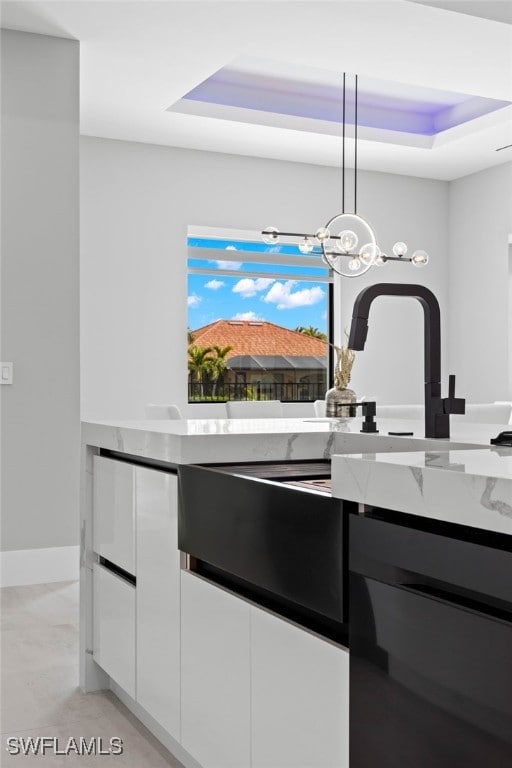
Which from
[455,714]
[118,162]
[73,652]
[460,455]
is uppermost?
[118,162]

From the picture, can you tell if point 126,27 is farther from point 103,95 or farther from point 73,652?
point 73,652

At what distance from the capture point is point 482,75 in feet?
16.8

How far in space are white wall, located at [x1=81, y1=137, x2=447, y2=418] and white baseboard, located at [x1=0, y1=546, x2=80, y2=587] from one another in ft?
6.68

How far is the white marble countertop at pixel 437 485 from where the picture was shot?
992 mm

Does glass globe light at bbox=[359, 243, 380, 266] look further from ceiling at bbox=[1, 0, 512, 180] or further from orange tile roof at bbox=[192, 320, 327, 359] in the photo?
orange tile roof at bbox=[192, 320, 327, 359]

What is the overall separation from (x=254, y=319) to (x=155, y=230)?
1.28 metres

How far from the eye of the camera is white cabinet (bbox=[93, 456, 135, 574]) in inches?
89.0

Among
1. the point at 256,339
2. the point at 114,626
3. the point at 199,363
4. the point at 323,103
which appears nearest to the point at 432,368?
the point at 114,626

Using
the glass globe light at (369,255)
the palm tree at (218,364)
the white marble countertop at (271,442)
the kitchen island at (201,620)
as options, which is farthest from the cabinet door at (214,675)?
the palm tree at (218,364)

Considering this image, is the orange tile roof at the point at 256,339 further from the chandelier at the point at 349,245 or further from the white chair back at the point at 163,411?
the white chair back at the point at 163,411

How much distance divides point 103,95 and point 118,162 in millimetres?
1101

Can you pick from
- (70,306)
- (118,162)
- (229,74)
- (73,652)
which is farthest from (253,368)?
(73,652)

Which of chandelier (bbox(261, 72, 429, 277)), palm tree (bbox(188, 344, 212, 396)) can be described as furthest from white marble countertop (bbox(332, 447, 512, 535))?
palm tree (bbox(188, 344, 212, 396))

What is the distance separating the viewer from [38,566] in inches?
170
